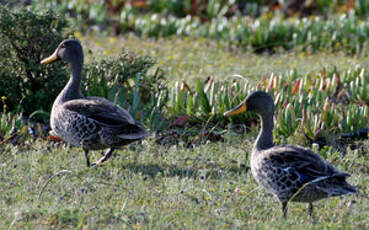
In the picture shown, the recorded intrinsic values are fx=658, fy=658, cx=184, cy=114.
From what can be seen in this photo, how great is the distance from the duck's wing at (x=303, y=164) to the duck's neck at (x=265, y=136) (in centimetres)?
34

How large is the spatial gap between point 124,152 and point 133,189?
1.27 metres

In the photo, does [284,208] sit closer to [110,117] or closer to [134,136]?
[134,136]

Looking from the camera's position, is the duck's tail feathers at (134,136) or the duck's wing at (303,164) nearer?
the duck's wing at (303,164)

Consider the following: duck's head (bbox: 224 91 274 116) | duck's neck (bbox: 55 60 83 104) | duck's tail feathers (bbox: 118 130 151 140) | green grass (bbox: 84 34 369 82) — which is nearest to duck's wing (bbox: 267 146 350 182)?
duck's head (bbox: 224 91 274 116)

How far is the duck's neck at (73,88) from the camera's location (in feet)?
22.2

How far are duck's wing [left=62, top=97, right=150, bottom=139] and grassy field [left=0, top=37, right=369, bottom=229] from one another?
37 cm

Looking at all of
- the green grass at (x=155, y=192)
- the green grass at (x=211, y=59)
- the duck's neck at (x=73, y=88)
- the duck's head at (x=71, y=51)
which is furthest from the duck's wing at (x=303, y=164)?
the green grass at (x=211, y=59)

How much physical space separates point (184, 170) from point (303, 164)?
173cm

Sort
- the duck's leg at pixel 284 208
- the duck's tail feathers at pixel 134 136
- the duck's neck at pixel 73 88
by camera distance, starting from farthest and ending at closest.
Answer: the duck's neck at pixel 73 88 < the duck's tail feathers at pixel 134 136 < the duck's leg at pixel 284 208

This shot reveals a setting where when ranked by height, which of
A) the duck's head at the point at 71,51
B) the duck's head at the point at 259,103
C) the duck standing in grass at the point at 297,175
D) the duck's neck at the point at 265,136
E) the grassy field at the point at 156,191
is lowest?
the grassy field at the point at 156,191

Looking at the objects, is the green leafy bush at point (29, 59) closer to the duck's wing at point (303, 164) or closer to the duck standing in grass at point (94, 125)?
the duck standing in grass at point (94, 125)

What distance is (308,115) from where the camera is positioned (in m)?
7.34

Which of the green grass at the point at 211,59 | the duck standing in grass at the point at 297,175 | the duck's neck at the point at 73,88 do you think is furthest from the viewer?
the green grass at the point at 211,59

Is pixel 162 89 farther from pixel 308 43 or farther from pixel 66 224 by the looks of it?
pixel 308 43
